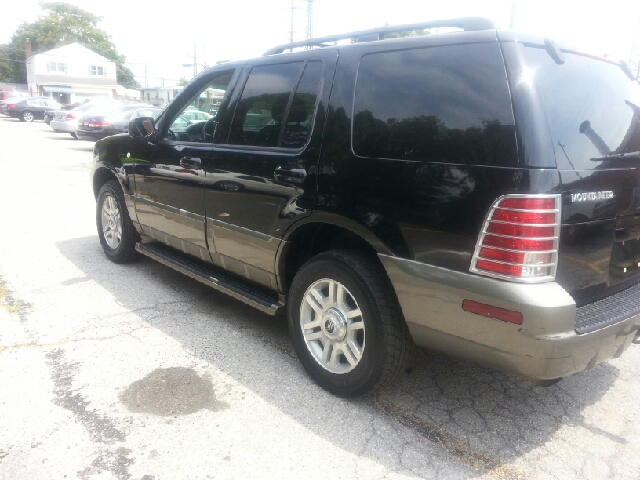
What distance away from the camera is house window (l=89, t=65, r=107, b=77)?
236ft

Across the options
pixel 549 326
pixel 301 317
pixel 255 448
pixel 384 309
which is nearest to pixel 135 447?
pixel 255 448

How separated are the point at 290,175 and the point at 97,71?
258 ft

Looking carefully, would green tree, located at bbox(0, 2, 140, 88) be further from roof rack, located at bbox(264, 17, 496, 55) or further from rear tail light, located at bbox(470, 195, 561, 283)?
rear tail light, located at bbox(470, 195, 561, 283)

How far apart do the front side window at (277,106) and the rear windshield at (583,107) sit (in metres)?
1.30

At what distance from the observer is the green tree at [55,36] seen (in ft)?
269

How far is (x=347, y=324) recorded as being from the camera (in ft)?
9.83

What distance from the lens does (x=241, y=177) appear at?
354 centimetres

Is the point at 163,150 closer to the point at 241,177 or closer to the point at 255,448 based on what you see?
the point at 241,177

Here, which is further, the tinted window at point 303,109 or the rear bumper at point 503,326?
the tinted window at point 303,109

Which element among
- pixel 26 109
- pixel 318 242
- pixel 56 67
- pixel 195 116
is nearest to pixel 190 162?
pixel 195 116

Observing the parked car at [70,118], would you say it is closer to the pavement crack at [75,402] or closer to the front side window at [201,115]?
the front side window at [201,115]

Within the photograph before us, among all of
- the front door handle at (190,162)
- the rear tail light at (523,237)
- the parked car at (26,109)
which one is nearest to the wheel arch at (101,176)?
the front door handle at (190,162)

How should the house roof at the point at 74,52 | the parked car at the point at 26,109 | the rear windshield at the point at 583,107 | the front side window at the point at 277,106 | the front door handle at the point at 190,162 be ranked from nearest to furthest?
the rear windshield at the point at 583,107 < the front side window at the point at 277,106 < the front door handle at the point at 190,162 < the parked car at the point at 26,109 < the house roof at the point at 74,52

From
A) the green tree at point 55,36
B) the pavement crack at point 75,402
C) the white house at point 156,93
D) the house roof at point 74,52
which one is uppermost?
the green tree at point 55,36
